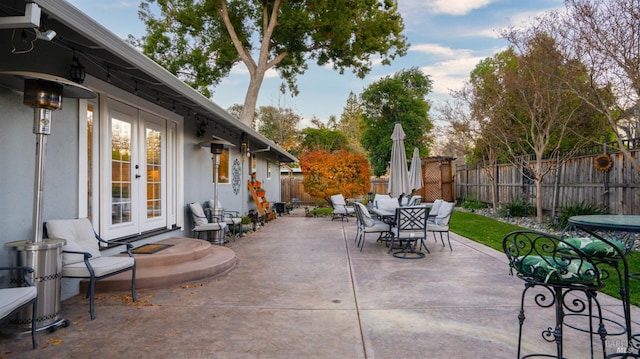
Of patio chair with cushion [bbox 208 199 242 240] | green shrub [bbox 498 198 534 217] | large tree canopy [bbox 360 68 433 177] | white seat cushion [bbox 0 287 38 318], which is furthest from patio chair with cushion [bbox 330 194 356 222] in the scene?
large tree canopy [bbox 360 68 433 177]

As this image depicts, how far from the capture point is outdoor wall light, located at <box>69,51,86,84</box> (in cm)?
374

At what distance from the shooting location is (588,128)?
9.26 meters

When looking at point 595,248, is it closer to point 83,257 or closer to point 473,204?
point 83,257

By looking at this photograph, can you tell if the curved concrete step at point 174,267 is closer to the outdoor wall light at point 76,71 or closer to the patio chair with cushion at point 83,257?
the patio chair with cushion at point 83,257

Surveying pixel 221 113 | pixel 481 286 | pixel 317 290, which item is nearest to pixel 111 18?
pixel 221 113

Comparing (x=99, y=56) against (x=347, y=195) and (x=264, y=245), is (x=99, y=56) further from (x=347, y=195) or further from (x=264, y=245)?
(x=347, y=195)

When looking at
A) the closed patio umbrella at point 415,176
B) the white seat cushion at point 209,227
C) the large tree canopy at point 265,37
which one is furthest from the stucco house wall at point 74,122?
the large tree canopy at point 265,37

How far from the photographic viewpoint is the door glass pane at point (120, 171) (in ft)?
15.2

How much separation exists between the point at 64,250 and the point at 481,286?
4273 millimetres

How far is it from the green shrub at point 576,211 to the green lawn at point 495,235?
84 cm

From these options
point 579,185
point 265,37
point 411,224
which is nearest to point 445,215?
point 411,224

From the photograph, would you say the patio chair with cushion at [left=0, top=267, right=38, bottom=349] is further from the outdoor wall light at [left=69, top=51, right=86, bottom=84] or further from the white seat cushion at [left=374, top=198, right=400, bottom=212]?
the white seat cushion at [left=374, top=198, right=400, bottom=212]

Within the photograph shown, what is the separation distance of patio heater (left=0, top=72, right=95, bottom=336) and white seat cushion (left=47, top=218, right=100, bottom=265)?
Answer: 15.6 inches

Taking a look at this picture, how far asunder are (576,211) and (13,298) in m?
9.57
